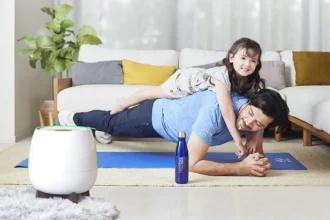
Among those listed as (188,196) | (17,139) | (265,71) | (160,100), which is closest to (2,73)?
(17,139)

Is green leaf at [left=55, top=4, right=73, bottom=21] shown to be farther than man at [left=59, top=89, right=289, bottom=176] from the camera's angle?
Yes

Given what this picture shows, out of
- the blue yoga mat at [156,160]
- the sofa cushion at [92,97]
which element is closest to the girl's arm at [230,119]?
the blue yoga mat at [156,160]

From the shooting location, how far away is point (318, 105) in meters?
3.07

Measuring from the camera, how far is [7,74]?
4.16 metres

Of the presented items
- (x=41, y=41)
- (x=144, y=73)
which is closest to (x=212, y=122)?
(x=144, y=73)

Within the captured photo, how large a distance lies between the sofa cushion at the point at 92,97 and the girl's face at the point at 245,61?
1.38m

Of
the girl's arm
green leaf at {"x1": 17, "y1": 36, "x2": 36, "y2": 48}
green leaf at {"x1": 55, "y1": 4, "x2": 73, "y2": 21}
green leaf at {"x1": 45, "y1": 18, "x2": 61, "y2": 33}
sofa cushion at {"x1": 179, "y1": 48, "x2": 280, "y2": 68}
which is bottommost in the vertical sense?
the girl's arm

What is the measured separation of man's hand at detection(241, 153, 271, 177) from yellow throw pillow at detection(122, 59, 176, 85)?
5.94 ft

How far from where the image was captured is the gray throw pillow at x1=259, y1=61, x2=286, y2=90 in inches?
172

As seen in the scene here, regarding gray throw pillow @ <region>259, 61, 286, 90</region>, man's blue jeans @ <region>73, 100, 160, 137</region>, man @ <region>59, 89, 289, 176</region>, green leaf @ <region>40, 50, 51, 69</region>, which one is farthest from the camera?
green leaf @ <region>40, 50, 51, 69</region>

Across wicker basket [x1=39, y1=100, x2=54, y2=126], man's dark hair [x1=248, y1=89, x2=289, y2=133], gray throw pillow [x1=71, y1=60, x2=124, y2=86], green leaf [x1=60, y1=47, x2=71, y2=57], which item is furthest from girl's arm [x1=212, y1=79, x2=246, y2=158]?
green leaf [x1=60, y1=47, x2=71, y2=57]

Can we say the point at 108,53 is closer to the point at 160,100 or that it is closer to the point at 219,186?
the point at 160,100

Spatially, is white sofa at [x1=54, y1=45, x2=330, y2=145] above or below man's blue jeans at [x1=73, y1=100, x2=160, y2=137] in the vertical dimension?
above

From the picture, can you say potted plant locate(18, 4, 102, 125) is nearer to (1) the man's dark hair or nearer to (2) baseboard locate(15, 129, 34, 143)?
(2) baseboard locate(15, 129, 34, 143)
